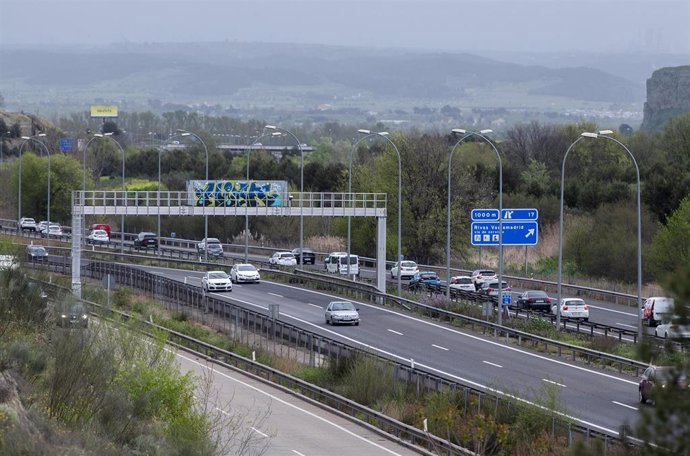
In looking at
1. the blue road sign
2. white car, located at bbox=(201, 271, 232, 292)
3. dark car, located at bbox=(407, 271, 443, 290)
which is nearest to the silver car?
the blue road sign

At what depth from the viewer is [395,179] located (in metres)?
83.2

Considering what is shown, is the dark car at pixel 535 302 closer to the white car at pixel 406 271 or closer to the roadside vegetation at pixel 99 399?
the white car at pixel 406 271

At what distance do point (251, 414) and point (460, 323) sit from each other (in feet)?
61.9

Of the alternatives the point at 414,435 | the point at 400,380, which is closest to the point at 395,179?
the point at 400,380

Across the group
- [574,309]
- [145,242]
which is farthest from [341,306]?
[145,242]

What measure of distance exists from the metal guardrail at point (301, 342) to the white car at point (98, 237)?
22879mm

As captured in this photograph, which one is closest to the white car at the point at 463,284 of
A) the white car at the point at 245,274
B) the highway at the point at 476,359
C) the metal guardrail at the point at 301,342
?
the metal guardrail at the point at 301,342

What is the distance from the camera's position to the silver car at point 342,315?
1961 inches

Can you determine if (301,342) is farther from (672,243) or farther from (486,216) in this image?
(672,243)

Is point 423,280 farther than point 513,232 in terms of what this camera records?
Yes

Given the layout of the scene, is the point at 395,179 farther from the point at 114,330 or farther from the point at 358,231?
the point at 114,330

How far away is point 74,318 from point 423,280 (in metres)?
35.8

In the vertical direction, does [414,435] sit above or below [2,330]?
below

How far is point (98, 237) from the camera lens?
293 ft
